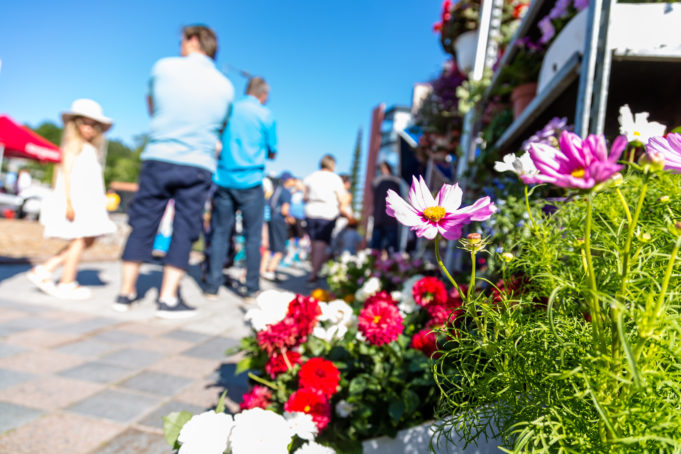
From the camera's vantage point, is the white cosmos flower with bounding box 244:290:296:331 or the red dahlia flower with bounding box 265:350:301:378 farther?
the white cosmos flower with bounding box 244:290:296:331

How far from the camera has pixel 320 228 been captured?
16.9 ft

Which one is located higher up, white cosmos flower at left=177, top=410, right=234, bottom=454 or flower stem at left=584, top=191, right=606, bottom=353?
flower stem at left=584, top=191, right=606, bottom=353

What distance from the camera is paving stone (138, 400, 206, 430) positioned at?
1.53m

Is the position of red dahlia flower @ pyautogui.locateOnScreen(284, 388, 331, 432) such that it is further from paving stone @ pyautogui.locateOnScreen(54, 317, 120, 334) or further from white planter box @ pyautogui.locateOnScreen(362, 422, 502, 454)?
paving stone @ pyautogui.locateOnScreen(54, 317, 120, 334)

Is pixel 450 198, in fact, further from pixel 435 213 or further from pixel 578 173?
pixel 578 173

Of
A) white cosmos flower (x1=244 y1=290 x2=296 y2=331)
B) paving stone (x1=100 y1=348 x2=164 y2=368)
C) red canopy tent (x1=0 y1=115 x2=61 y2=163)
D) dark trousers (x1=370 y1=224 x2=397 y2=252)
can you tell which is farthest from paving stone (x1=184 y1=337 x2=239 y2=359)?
red canopy tent (x1=0 y1=115 x2=61 y2=163)

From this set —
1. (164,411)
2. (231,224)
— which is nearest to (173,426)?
(164,411)

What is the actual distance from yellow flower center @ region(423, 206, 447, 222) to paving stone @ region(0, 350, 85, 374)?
6.40ft

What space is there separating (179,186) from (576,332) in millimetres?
2890

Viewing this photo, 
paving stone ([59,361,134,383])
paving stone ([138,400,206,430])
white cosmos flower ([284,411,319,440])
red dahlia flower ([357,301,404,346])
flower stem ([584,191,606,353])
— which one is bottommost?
paving stone ([59,361,134,383])

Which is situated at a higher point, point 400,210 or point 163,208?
point 400,210

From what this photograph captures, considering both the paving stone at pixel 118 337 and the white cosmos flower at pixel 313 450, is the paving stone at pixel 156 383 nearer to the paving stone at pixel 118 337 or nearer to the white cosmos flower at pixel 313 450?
the paving stone at pixel 118 337

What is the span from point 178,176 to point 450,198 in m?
2.69

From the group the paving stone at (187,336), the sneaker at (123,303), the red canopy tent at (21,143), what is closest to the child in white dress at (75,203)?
the sneaker at (123,303)
